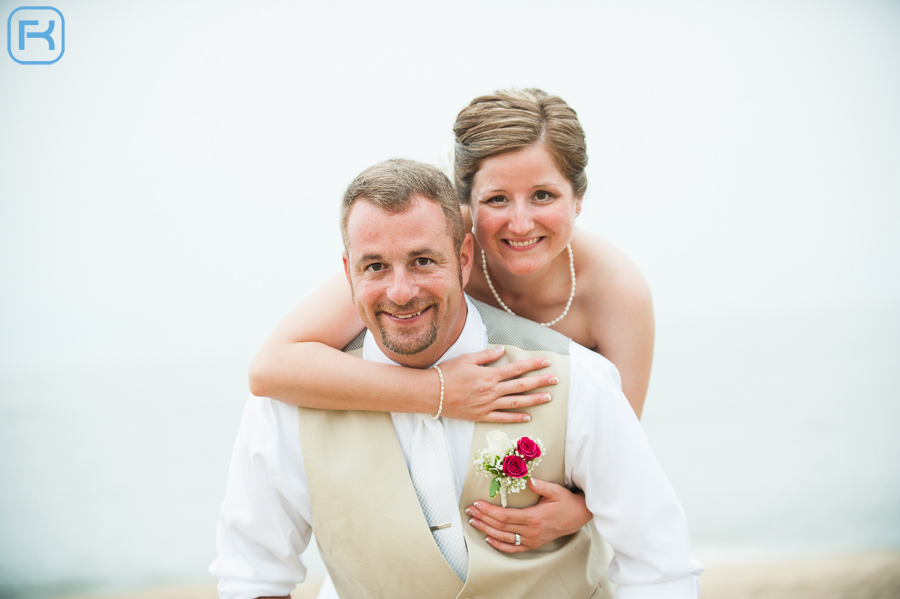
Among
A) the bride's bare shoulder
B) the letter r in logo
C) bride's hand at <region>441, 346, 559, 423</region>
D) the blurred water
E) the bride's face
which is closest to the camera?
bride's hand at <region>441, 346, 559, 423</region>

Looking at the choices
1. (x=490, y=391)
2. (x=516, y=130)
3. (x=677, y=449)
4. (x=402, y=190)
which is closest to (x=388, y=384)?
(x=490, y=391)

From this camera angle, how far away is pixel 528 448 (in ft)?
5.74

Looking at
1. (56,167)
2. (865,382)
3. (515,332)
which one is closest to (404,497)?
(515,332)

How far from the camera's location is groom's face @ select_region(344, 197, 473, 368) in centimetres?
172

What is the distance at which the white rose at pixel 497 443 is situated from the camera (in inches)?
69.5

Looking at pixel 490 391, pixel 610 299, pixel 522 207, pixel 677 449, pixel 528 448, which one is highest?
pixel 522 207

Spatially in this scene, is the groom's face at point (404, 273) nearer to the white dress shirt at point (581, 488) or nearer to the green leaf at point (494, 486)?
the white dress shirt at point (581, 488)

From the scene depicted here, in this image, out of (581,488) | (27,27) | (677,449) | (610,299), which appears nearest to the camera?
(581,488)

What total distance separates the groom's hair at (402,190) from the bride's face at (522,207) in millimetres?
304

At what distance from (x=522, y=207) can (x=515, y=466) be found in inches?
31.4

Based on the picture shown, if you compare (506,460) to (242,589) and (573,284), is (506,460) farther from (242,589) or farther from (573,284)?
(573,284)

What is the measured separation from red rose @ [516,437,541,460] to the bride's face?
62cm

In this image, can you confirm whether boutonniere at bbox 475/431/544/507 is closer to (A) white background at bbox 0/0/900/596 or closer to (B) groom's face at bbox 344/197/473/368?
(B) groom's face at bbox 344/197/473/368

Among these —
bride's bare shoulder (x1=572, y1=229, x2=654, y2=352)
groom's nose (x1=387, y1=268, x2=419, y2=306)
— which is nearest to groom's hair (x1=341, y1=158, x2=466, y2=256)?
groom's nose (x1=387, y1=268, x2=419, y2=306)
